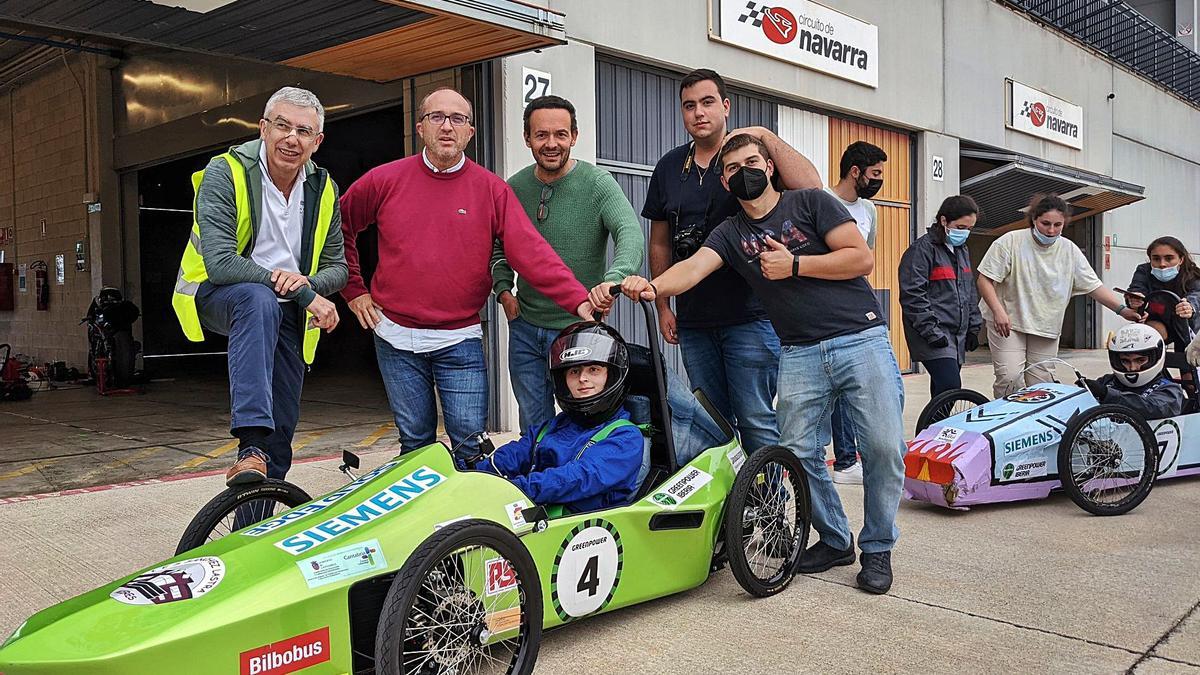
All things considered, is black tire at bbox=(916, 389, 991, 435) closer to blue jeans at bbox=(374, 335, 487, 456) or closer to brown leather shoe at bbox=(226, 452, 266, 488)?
blue jeans at bbox=(374, 335, 487, 456)

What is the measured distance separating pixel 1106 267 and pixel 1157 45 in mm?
6147

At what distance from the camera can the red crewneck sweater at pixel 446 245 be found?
3.72 metres

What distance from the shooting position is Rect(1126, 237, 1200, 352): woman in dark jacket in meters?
6.26

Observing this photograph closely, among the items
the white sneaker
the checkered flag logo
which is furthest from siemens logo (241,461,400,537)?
the checkered flag logo

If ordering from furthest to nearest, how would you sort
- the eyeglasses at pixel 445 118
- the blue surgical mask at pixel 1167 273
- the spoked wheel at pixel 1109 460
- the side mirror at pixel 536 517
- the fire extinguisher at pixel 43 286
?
1. the fire extinguisher at pixel 43 286
2. the blue surgical mask at pixel 1167 273
3. the spoked wheel at pixel 1109 460
4. the eyeglasses at pixel 445 118
5. the side mirror at pixel 536 517

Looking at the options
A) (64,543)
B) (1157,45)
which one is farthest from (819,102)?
(1157,45)

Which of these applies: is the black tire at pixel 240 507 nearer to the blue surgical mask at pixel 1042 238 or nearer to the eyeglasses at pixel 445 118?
the eyeglasses at pixel 445 118

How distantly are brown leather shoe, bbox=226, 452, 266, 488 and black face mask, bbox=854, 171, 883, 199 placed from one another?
349 cm

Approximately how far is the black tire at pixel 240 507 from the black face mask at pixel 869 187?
3428 millimetres

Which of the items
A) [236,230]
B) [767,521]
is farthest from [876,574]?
[236,230]

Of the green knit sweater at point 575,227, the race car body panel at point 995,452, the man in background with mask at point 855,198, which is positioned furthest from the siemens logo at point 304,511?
the race car body panel at point 995,452

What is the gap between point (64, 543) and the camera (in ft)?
14.9

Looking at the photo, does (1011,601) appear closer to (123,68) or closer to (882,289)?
(882,289)

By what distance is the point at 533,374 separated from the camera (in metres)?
4.07
